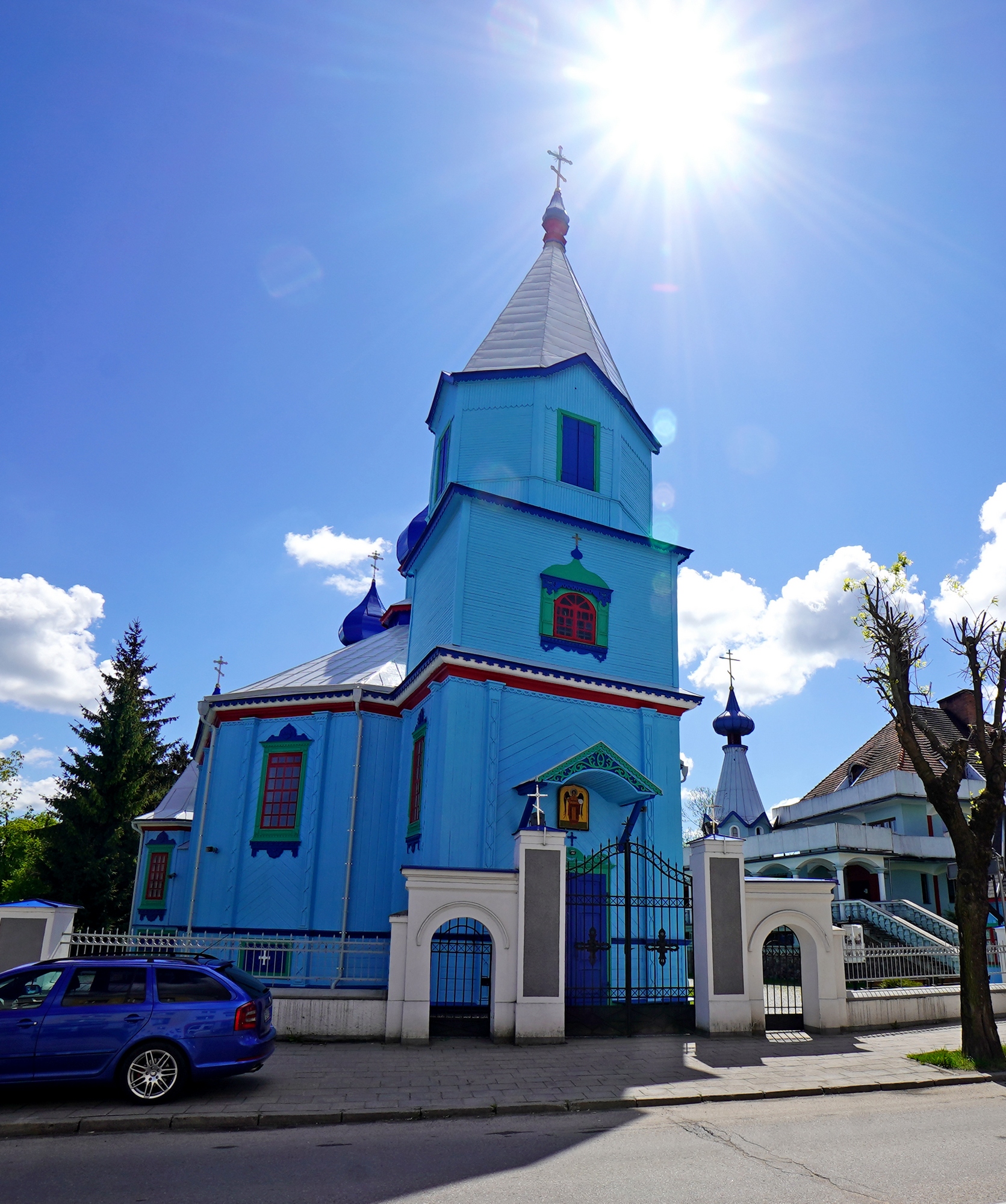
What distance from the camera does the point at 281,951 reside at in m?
17.4

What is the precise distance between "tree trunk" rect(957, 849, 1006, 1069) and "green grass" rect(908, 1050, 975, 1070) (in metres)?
0.12

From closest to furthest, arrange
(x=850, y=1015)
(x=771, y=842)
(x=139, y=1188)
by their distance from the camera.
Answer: (x=139, y=1188)
(x=850, y=1015)
(x=771, y=842)

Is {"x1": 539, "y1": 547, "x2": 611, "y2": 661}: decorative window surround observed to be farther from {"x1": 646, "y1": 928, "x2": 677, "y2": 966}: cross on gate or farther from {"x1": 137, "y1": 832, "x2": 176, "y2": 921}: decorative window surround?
{"x1": 137, "y1": 832, "x2": 176, "y2": 921}: decorative window surround

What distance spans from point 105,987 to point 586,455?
15808mm

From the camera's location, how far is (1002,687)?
13586 millimetres

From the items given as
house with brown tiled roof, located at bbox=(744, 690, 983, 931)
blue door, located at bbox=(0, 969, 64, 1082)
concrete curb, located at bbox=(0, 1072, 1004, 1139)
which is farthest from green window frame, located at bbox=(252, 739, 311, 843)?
house with brown tiled roof, located at bbox=(744, 690, 983, 931)

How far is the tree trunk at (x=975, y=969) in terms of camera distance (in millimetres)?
11773

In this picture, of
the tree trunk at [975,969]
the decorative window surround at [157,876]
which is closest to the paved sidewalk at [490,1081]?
the tree trunk at [975,969]

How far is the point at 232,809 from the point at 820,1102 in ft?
47.6

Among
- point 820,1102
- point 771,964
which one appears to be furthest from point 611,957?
point 820,1102

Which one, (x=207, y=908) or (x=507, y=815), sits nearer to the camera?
(x=507, y=815)

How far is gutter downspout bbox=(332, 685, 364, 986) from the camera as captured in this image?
18.8m

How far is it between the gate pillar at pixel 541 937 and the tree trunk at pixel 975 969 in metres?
5.57

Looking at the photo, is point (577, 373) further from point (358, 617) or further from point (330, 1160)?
point (330, 1160)
